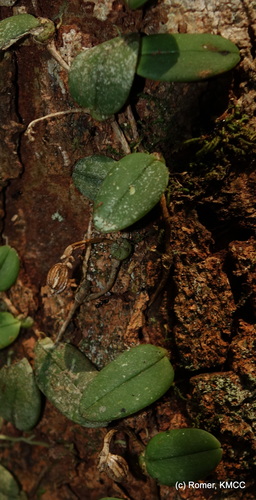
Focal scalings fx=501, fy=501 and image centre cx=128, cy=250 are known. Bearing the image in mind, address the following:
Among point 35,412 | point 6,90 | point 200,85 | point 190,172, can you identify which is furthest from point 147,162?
point 35,412

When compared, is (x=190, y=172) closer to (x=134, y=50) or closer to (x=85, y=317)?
(x=134, y=50)

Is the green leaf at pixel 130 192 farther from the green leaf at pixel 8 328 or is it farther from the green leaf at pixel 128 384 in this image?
the green leaf at pixel 8 328

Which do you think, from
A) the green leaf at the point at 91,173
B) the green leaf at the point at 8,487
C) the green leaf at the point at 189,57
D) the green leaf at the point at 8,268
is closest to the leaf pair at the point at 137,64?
the green leaf at the point at 189,57

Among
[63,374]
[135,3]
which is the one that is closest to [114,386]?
[63,374]

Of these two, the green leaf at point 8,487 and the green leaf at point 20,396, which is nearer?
the green leaf at point 20,396

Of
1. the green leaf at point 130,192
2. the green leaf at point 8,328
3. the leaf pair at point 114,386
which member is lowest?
the leaf pair at point 114,386

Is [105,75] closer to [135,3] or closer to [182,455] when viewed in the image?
[135,3]

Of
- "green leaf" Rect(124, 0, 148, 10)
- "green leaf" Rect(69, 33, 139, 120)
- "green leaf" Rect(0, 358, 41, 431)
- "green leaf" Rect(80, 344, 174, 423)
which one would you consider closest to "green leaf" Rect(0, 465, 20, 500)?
"green leaf" Rect(0, 358, 41, 431)
